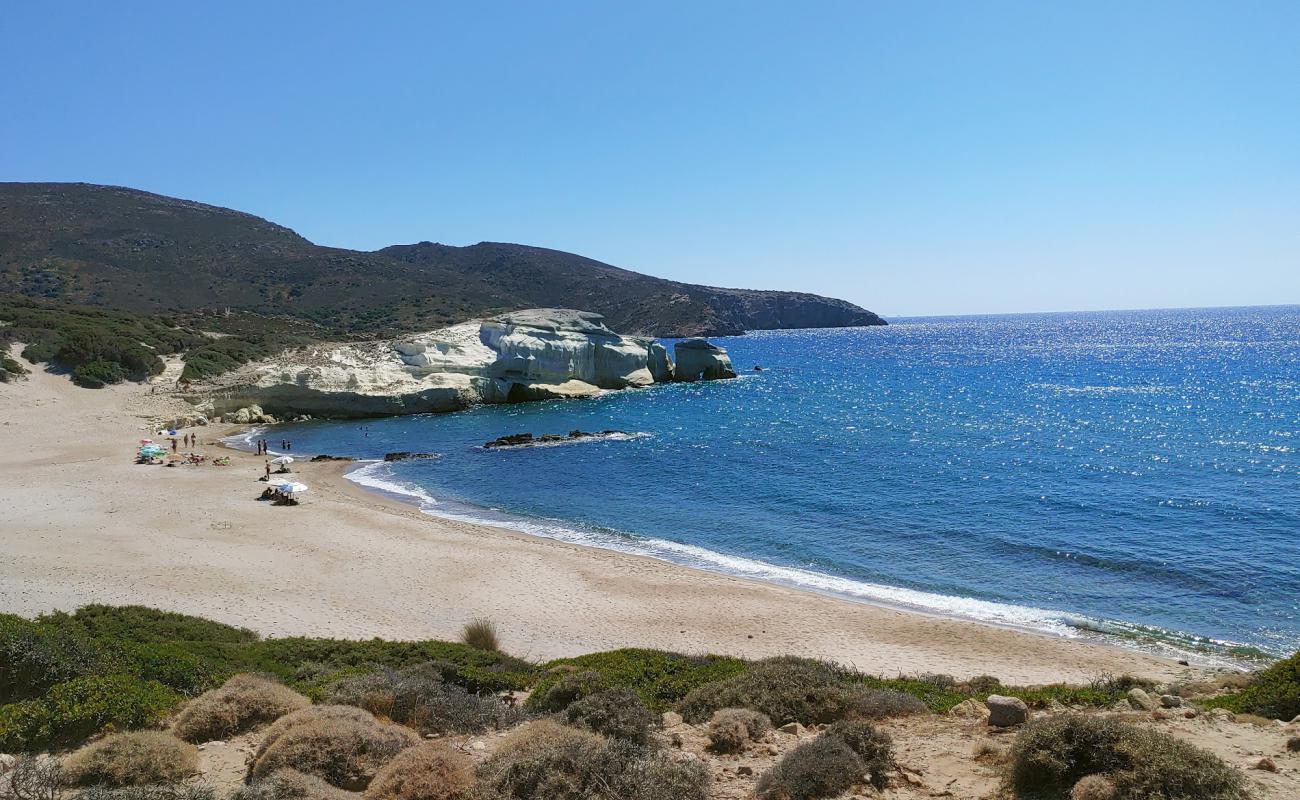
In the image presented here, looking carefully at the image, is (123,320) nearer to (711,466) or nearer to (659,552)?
(711,466)

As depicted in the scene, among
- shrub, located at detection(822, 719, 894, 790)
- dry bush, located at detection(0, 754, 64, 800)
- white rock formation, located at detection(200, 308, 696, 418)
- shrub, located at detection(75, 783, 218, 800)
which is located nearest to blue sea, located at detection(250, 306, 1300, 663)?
white rock formation, located at detection(200, 308, 696, 418)

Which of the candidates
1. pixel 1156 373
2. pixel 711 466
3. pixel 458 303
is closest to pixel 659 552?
pixel 711 466

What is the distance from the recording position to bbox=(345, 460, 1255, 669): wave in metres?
15.7

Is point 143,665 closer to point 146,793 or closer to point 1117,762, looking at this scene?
point 146,793

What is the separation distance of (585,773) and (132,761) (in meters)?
3.73

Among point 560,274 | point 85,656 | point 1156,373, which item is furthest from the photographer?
point 560,274

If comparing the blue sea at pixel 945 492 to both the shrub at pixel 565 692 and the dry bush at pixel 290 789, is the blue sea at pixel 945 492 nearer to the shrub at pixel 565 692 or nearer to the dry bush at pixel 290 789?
the shrub at pixel 565 692

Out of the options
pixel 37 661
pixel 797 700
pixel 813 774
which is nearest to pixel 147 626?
pixel 37 661

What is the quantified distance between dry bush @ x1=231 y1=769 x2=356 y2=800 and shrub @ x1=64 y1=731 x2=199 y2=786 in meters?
1.05

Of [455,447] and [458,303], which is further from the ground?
[458,303]

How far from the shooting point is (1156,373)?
75188 millimetres

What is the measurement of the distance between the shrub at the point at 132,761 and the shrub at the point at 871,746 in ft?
18.5

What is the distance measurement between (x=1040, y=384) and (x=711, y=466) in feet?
147

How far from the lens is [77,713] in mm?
7227
